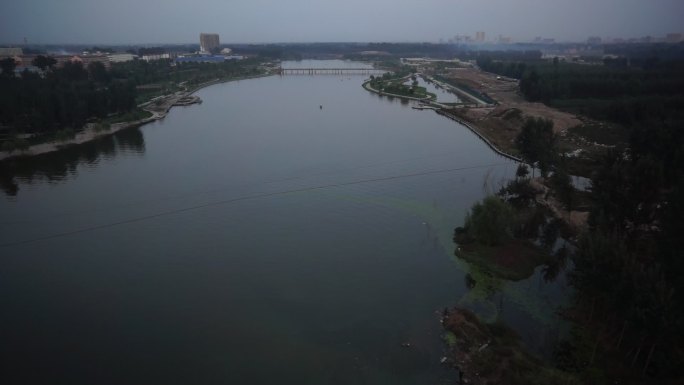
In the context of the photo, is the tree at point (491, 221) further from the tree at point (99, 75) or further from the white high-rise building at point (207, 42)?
the white high-rise building at point (207, 42)

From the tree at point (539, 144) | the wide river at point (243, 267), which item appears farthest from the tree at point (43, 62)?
the tree at point (539, 144)

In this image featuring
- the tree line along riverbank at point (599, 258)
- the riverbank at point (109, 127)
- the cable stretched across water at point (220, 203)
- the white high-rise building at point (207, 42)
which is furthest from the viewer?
the white high-rise building at point (207, 42)

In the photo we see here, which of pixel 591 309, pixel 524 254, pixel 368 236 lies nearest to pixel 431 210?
pixel 368 236

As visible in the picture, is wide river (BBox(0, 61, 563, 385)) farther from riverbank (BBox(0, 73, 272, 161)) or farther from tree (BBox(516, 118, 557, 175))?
tree (BBox(516, 118, 557, 175))

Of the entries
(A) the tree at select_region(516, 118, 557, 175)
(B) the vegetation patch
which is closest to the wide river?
(B) the vegetation patch

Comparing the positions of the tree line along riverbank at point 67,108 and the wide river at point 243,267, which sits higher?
the tree line along riverbank at point 67,108

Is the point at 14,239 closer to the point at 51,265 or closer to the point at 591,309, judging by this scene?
the point at 51,265
